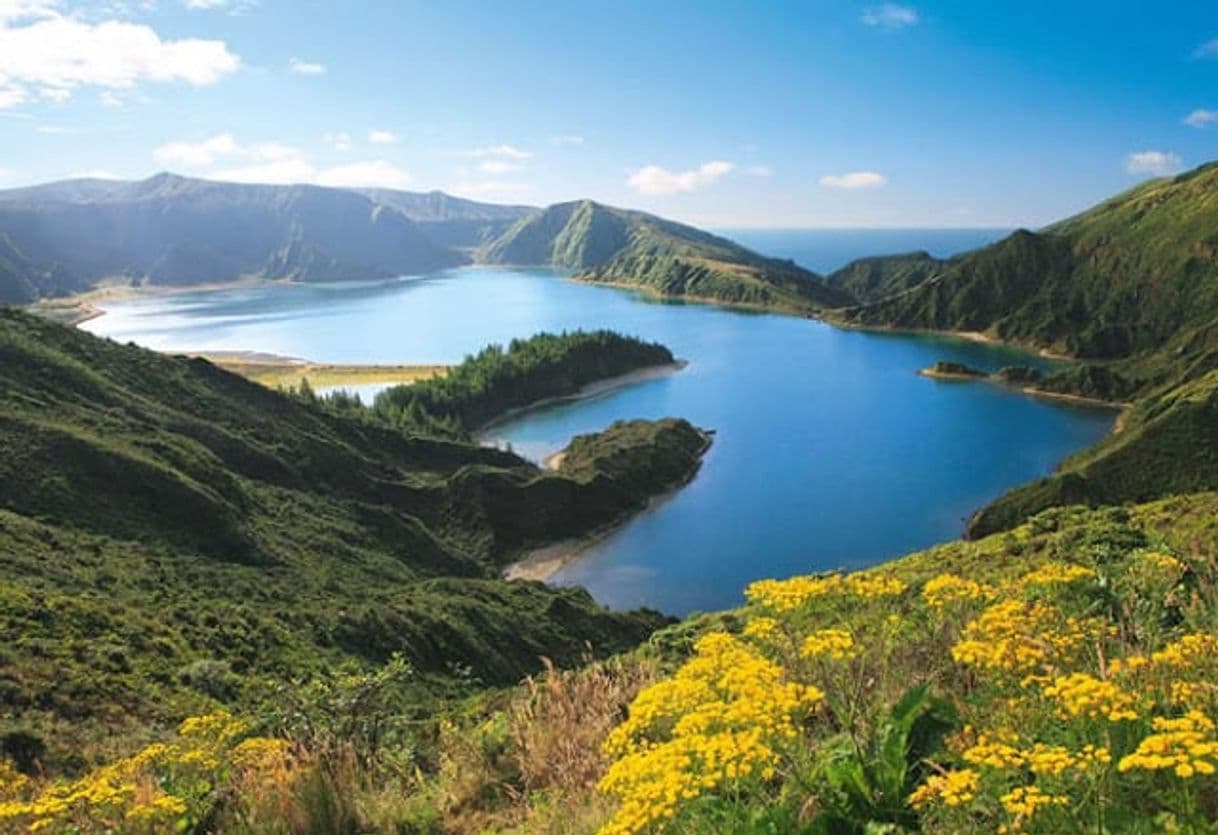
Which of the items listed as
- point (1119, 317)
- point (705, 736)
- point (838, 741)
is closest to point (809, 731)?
point (838, 741)

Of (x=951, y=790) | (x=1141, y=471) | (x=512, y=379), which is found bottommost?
(x=1141, y=471)

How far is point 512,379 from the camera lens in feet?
384

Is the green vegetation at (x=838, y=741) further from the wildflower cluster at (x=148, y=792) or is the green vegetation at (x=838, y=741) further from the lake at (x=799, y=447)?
the lake at (x=799, y=447)

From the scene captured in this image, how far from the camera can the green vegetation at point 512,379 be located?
328ft

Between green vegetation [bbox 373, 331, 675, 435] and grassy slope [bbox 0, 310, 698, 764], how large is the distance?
21.4 meters

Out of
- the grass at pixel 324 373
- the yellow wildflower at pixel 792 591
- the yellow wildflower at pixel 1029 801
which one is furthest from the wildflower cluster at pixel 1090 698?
the grass at pixel 324 373

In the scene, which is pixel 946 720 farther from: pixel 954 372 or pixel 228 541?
pixel 954 372

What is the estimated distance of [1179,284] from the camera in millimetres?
147625

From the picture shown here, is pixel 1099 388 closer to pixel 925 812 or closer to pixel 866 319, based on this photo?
pixel 866 319

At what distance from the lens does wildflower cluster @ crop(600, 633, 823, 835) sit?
4.25 meters

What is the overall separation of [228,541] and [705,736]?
144ft

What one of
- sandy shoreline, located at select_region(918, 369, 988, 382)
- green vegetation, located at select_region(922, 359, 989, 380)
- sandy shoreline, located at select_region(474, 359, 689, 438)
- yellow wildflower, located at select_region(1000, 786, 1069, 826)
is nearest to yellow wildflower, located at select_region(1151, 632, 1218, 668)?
yellow wildflower, located at select_region(1000, 786, 1069, 826)

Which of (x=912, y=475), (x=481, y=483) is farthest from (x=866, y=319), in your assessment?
(x=481, y=483)

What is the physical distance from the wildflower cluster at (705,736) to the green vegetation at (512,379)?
81.7 m
